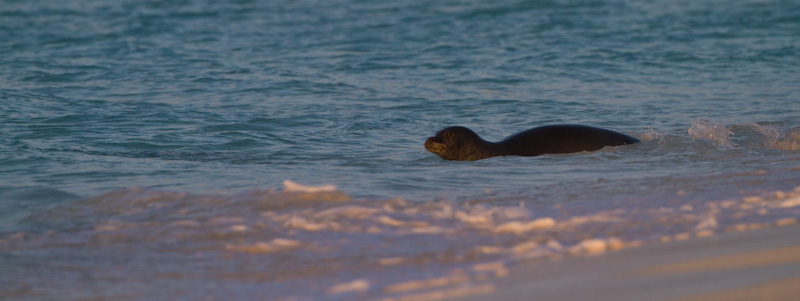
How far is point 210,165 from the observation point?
6977mm

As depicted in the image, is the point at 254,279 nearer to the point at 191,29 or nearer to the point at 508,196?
the point at 508,196

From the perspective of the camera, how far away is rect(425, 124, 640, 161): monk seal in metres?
7.25

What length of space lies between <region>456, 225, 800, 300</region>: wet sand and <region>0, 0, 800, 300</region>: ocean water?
14 cm

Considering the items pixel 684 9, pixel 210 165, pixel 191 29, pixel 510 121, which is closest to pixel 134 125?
pixel 210 165

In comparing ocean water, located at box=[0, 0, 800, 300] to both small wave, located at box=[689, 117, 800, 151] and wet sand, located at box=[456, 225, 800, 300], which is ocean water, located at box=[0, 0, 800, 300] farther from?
wet sand, located at box=[456, 225, 800, 300]

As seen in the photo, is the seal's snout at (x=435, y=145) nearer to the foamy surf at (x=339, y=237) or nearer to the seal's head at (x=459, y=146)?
the seal's head at (x=459, y=146)

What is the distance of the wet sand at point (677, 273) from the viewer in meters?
3.30

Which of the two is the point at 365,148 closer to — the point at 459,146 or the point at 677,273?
the point at 459,146

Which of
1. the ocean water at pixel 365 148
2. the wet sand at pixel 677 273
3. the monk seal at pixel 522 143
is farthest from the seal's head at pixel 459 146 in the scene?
the wet sand at pixel 677 273

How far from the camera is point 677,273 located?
355cm

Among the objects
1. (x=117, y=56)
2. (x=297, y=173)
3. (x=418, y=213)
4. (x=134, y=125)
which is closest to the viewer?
(x=418, y=213)

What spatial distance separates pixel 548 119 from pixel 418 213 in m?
5.21

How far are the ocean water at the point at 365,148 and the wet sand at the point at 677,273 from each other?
0.47 ft

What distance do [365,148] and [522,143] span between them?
4.52 feet
